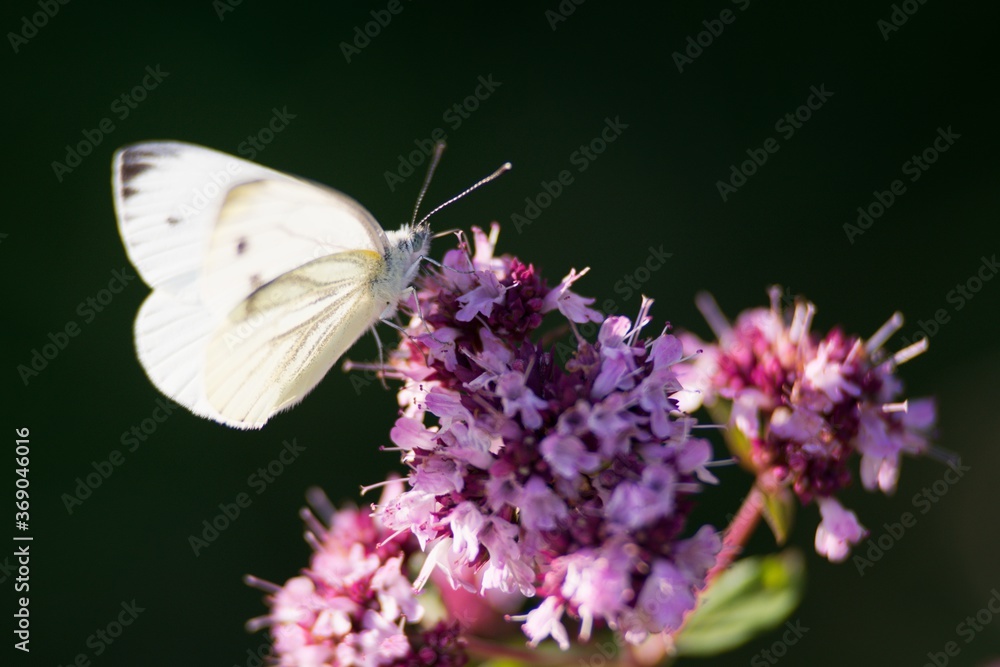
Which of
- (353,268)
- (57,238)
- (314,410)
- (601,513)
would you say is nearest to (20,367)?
(57,238)

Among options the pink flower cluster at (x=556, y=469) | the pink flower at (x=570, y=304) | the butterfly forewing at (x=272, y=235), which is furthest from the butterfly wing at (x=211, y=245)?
the pink flower at (x=570, y=304)

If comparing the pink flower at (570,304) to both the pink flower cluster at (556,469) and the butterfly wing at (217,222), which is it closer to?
the pink flower cluster at (556,469)

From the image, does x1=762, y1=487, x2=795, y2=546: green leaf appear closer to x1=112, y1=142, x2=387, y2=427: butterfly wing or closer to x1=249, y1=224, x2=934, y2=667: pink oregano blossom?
x1=249, y1=224, x2=934, y2=667: pink oregano blossom

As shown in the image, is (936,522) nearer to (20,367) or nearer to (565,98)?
(565,98)

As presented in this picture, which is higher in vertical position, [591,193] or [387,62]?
[387,62]

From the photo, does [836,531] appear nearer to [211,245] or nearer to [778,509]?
[778,509]

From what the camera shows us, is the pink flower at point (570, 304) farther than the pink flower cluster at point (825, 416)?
No

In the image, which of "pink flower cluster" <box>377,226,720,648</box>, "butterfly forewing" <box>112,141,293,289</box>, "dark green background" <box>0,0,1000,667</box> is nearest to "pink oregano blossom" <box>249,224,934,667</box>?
"pink flower cluster" <box>377,226,720,648</box>
